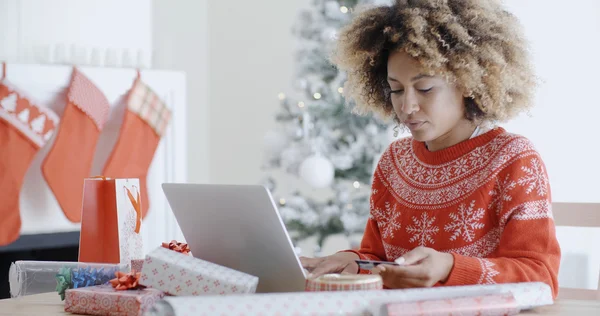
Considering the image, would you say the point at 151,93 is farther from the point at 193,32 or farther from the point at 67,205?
the point at 193,32

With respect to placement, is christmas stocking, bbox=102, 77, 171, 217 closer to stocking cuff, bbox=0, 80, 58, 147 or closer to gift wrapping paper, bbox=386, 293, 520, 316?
stocking cuff, bbox=0, 80, 58, 147

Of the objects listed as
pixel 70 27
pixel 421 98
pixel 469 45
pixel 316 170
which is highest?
pixel 70 27

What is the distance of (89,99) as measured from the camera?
10.1 feet

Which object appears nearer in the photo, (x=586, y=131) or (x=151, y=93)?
(x=586, y=131)

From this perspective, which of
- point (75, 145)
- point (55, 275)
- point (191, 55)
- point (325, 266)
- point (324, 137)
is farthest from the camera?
point (191, 55)

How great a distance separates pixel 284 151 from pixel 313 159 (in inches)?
8.3

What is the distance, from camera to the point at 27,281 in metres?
1.27

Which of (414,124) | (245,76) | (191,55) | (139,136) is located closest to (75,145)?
(139,136)

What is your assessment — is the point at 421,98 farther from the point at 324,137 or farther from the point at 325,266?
the point at 324,137

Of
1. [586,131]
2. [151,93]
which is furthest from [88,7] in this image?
[586,131]

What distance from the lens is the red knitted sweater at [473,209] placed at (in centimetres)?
125

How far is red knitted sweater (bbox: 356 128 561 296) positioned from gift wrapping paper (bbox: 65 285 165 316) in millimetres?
456

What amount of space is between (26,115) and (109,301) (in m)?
2.01

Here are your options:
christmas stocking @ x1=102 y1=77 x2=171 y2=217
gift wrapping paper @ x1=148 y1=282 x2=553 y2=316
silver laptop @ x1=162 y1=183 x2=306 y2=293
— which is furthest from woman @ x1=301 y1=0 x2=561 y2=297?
christmas stocking @ x1=102 y1=77 x2=171 y2=217
